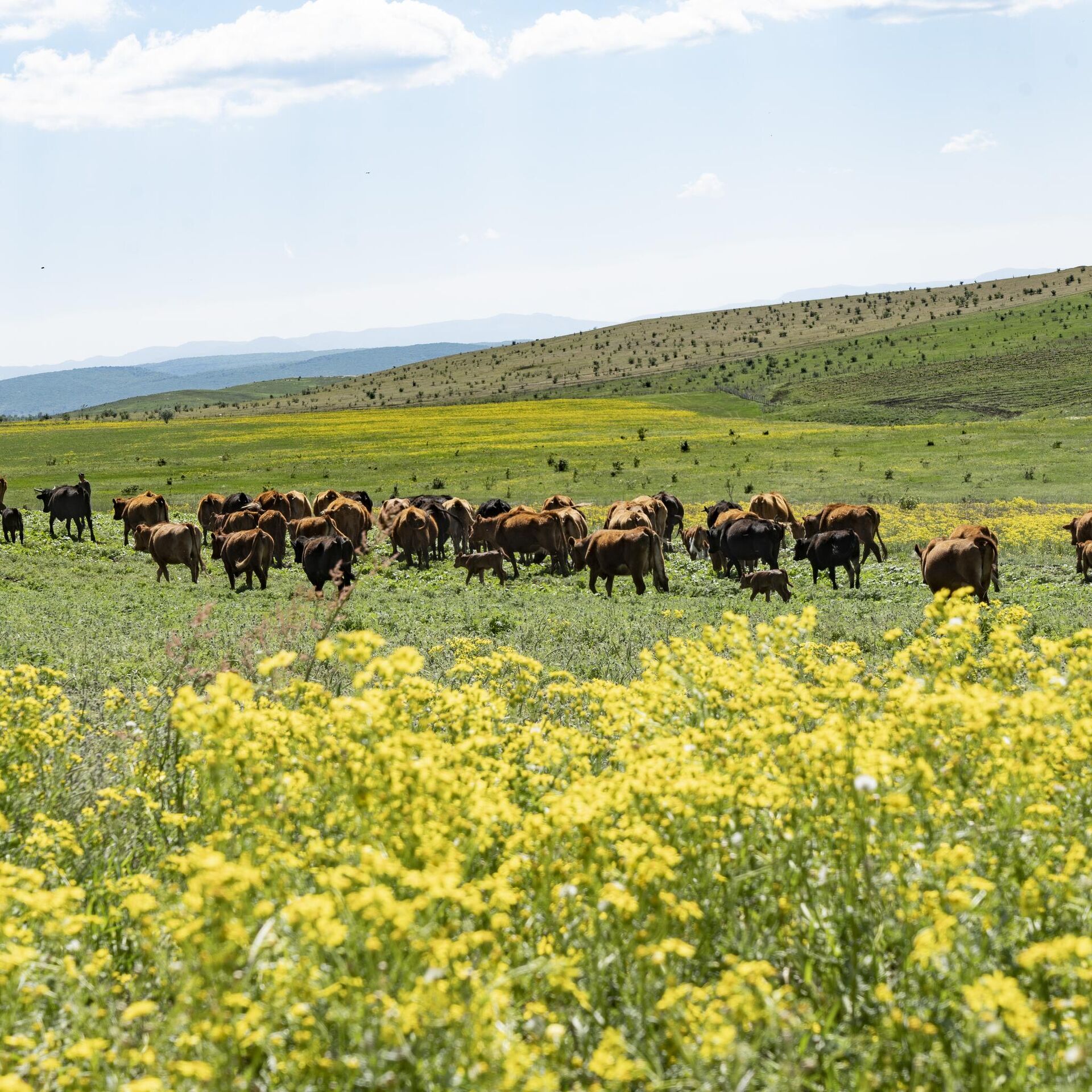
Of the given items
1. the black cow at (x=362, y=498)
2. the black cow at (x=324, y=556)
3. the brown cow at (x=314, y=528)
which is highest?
the black cow at (x=362, y=498)

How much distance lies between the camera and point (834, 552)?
23.8 metres

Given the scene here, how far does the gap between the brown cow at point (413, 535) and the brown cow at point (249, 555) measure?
407 centimetres

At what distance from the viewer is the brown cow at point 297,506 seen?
1405 inches

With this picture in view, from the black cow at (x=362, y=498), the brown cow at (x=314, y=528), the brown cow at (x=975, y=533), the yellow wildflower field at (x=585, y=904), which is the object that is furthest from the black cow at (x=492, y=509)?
the yellow wildflower field at (x=585, y=904)

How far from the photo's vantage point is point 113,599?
2097 centimetres

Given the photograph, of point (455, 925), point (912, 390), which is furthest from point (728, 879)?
point (912, 390)

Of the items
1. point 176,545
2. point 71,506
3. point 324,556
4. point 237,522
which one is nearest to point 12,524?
point 71,506

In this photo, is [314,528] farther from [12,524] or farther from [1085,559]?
[1085,559]

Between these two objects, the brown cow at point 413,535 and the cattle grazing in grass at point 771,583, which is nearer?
the cattle grazing in grass at point 771,583

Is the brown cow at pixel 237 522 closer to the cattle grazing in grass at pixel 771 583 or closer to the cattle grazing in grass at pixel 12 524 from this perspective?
the cattle grazing in grass at pixel 12 524

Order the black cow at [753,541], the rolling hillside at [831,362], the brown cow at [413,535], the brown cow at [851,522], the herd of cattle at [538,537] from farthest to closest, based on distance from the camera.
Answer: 1. the rolling hillside at [831,362]
2. the brown cow at [413,535]
3. the brown cow at [851,522]
4. the black cow at [753,541]
5. the herd of cattle at [538,537]

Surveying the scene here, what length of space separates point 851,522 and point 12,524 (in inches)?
1097

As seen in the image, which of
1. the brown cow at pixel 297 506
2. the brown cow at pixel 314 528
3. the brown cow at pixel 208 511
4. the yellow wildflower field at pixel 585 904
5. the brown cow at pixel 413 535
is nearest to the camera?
the yellow wildflower field at pixel 585 904

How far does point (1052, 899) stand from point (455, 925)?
2.75m
